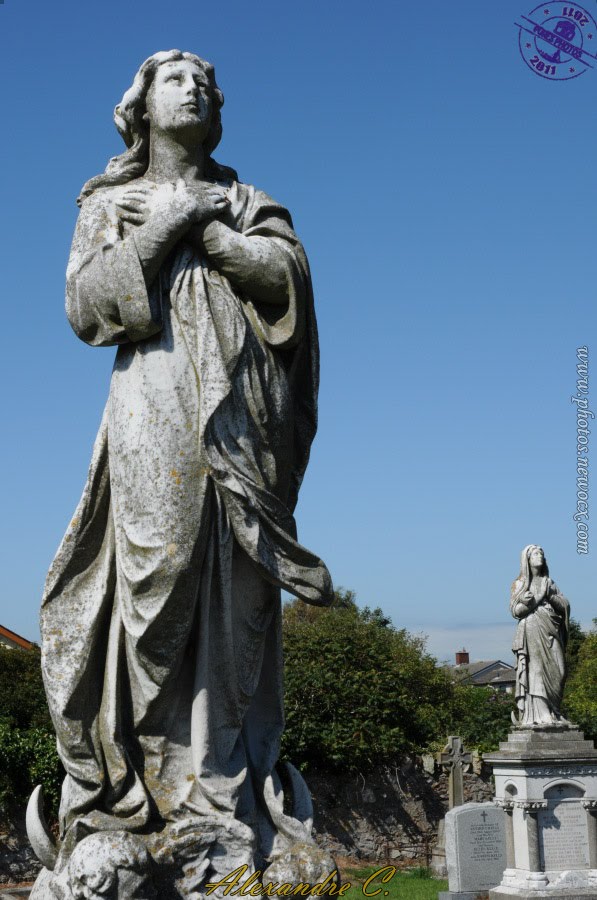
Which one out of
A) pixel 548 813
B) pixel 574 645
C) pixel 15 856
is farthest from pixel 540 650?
pixel 574 645

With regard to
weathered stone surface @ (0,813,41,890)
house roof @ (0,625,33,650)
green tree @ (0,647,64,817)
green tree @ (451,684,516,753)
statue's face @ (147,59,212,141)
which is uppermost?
house roof @ (0,625,33,650)

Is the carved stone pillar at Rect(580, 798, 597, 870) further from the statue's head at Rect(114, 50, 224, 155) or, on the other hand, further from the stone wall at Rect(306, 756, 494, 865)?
the statue's head at Rect(114, 50, 224, 155)

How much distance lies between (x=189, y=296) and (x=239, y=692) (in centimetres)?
156

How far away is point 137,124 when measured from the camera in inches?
182

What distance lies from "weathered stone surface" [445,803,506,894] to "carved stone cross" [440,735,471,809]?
186 inches

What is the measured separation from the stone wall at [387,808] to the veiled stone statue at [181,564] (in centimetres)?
2010

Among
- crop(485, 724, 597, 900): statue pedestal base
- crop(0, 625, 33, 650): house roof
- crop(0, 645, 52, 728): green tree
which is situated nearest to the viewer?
crop(485, 724, 597, 900): statue pedestal base

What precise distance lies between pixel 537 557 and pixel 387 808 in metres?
8.73

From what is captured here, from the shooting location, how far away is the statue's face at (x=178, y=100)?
449 centimetres

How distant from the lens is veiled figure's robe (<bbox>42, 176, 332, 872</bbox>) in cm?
400

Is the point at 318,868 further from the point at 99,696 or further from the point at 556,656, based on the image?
the point at 556,656

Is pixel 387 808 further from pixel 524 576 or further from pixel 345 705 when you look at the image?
pixel 524 576

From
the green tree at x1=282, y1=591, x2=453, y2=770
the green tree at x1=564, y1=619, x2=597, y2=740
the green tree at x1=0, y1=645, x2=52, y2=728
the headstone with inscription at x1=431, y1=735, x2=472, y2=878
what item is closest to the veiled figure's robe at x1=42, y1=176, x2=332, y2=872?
the green tree at x1=0, y1=645, x2=52, y2=728

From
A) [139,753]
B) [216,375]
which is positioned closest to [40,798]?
[139,753]
